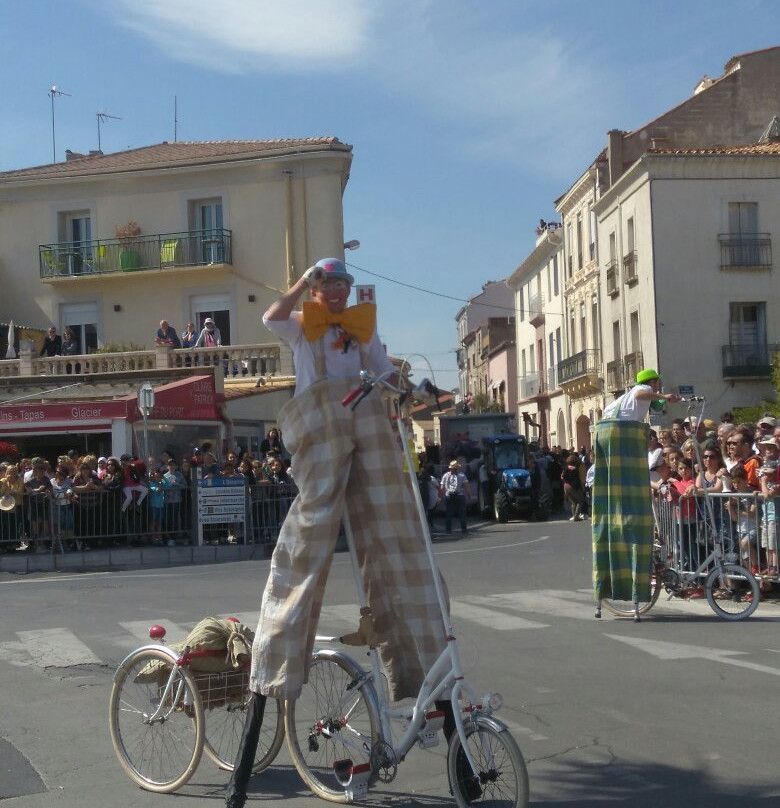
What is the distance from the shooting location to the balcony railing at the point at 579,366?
159 ft

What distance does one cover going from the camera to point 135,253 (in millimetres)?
34406

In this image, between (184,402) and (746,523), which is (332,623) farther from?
(184,402)

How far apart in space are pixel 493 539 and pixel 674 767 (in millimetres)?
17757

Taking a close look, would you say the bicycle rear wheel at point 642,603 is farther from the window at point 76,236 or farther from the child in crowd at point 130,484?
the window at point 76,236

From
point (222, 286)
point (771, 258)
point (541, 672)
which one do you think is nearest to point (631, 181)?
point (771, 258)

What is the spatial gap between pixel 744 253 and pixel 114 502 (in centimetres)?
2672

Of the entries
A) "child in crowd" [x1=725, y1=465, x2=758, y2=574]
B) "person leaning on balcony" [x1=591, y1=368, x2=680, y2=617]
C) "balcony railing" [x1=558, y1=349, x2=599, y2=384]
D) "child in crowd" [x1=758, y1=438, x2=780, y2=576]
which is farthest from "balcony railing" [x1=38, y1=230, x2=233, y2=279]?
"person leaning on balcony" [x1=591, y1=368, x2=680, y2=617]

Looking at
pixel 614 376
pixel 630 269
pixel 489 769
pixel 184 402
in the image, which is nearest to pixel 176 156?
pixel 184 402

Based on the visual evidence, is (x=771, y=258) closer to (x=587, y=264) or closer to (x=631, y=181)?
(x=631, y=181)

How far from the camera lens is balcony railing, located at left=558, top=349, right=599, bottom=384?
48.5 meters

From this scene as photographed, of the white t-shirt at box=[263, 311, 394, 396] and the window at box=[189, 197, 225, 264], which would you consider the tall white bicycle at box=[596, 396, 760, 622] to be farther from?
the window at box=[189, 197, 225, 264]

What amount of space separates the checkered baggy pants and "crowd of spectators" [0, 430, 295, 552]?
15786 mm

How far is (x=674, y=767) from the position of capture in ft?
17.8

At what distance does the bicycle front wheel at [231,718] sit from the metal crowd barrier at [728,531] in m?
7.18
